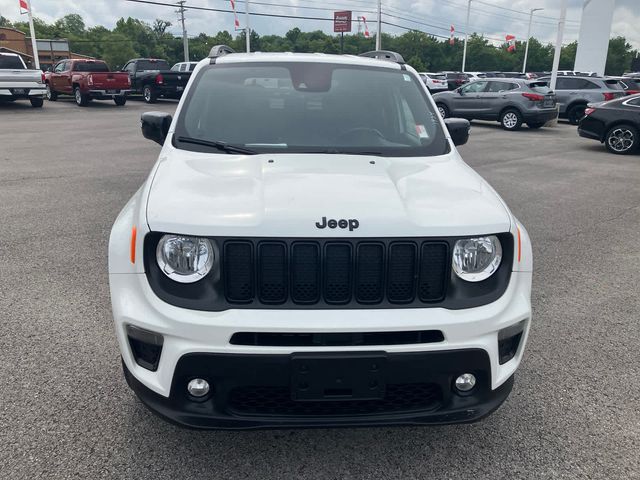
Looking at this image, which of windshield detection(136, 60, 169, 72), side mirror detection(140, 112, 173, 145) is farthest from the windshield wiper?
windshield detection(136, 60, 169, 72)

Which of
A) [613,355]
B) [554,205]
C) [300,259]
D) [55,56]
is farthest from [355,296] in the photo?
[55,56]

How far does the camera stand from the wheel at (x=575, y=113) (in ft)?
64.9

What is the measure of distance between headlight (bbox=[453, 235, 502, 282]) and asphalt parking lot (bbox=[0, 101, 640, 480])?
3.05 ft

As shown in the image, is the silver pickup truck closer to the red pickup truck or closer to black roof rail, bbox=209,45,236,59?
the red pickup truck

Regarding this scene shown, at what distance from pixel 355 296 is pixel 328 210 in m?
0.39

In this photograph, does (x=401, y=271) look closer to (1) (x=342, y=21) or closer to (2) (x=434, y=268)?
(2) (x=434, y=268)

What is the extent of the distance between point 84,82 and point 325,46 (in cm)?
5967

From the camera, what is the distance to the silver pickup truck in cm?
1950

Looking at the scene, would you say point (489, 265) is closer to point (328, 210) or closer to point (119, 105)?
point (328, 210)

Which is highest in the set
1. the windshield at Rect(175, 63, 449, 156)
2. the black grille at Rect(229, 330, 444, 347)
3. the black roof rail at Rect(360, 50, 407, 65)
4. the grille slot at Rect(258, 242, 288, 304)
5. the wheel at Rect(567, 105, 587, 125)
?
the black roof rail at Rect(360, 50, 407, 65)

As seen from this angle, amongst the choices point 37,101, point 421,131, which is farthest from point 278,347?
point 37,101

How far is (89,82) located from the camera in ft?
72.3

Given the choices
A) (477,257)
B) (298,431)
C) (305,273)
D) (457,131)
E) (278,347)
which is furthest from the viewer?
(457,131)

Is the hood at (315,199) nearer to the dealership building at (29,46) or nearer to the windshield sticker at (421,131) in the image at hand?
the windshield sticker at (421,131)
